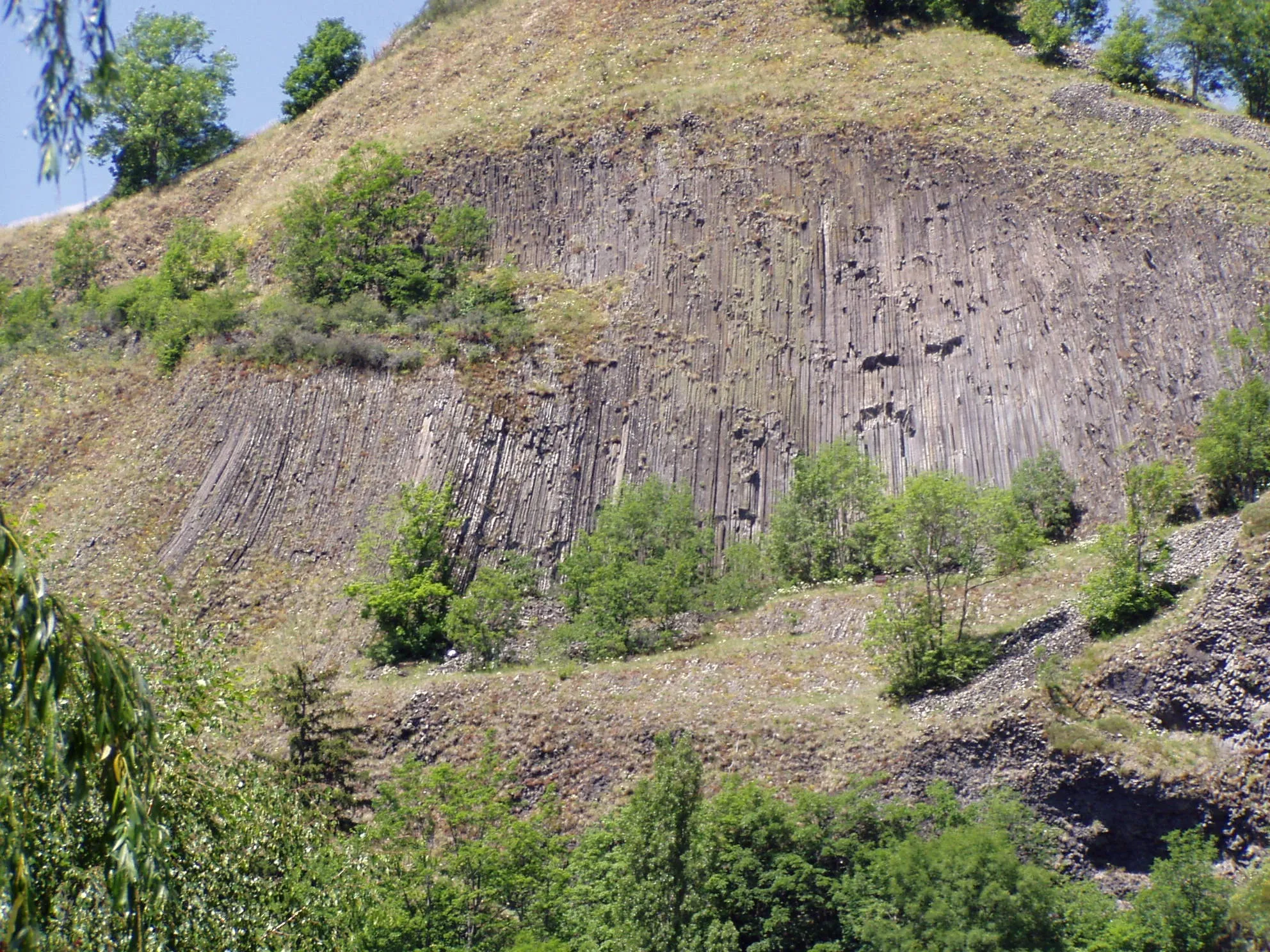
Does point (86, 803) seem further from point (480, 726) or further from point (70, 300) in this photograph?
point (70, 300)

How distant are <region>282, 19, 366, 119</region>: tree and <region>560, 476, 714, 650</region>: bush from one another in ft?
101

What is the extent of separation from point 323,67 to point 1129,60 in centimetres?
3242

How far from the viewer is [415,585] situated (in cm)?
2888

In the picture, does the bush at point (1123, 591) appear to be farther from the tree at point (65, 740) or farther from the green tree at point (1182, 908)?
the tree at point (65, 740)

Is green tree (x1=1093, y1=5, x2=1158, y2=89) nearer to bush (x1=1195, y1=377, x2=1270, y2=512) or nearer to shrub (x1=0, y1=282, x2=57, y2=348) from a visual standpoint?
bush (x1=1195, y1=377, x2=1270, y2=512)

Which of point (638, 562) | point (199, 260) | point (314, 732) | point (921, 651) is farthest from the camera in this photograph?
point (199, 260)

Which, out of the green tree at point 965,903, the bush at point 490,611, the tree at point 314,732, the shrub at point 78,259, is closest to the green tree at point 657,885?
the green tree at point 965,903

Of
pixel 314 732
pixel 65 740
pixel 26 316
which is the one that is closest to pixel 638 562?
pixel 314 732

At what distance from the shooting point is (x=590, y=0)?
1927 inches

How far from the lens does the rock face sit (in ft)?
101

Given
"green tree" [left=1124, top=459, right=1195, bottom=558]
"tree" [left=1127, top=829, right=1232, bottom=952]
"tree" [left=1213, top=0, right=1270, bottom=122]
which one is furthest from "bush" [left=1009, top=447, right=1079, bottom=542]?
"tree" [left=1213, top=0, right=1270, bottom=122]

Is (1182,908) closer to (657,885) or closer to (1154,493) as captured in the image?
(657,885)

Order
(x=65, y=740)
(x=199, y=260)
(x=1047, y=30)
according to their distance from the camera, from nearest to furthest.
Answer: (x=65, y=740) → (x=1047, y=30) → (x=199, y=260)

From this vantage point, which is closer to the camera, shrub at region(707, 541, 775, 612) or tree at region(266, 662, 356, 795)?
tree at region(266, 662, 356, 795)
